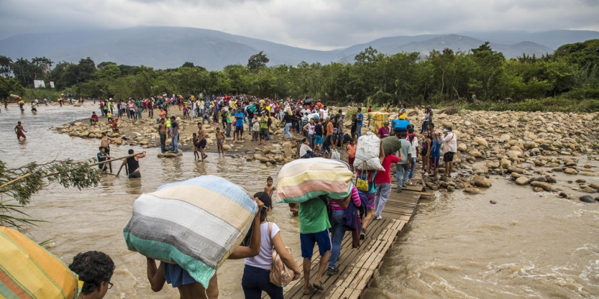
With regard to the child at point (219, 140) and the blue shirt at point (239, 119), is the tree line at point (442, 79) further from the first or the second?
the child at point (219, 140)

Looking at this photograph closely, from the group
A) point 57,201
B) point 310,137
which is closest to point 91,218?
point 57,201

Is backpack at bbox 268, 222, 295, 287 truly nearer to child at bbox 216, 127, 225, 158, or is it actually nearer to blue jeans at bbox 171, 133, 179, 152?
child at bbox 216, 127, 225, 158

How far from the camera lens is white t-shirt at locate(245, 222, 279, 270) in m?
3.01

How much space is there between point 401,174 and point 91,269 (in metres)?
7.72

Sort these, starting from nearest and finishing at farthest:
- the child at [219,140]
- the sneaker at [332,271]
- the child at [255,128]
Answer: the sneaker at [332,271] < the child at [219,140] < the child at [255,128]

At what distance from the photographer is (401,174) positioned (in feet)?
28.8

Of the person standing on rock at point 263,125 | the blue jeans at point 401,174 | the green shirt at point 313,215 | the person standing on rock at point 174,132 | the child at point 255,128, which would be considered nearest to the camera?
the green shirt at point 313,215

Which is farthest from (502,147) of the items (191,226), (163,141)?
(191,226)

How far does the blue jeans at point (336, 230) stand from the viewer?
4.29 meters

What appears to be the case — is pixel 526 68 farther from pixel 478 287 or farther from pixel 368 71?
pixel 478 287

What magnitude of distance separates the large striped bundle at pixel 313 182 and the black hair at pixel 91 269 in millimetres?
1797

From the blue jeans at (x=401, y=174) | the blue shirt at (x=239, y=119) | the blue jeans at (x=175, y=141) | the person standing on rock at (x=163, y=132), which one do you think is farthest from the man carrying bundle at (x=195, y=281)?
the blue shirt at (x=239, y=119)

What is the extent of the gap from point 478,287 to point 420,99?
90.2 feet

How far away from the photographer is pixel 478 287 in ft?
16.4
